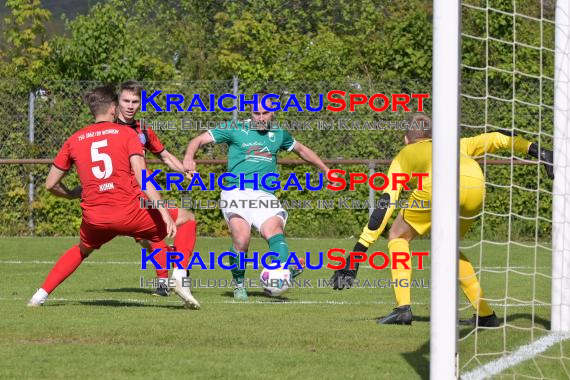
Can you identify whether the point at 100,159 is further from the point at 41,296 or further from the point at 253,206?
the point at 253,206

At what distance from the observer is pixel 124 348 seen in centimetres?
734

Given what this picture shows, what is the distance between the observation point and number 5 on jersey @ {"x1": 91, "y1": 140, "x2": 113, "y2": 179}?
30.8 ft

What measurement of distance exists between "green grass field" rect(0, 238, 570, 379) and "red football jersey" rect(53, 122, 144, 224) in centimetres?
81

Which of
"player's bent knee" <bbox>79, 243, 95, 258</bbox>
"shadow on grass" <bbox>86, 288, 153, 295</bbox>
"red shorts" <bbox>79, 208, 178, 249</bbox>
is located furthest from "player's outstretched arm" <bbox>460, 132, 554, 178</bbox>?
"shadow on grass" <bbox>86, 288, 153, 295</bbox>

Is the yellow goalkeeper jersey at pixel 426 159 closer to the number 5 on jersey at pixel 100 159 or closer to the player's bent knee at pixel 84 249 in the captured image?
the number 5 on jersey at pixel 100 159

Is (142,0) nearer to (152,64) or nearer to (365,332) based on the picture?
(152,64)

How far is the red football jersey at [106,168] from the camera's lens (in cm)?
941

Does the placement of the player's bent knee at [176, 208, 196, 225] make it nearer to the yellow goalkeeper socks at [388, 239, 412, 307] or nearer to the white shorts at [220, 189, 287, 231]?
the white shorts at [220, 189, 287, 231]

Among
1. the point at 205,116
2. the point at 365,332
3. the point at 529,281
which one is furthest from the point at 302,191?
the point at 365,332

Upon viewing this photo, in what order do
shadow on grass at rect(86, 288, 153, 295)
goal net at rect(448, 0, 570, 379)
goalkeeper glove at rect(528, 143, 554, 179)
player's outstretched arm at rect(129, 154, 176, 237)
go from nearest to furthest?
goal net at rect(448, 0, 570, 379) < goalkeeper glove at rect(528, 143, 554, 179) < player's outstretched arm at rect(129, 154, 176, 237) < shadow on grass at rect(86, 288, 153, 295)

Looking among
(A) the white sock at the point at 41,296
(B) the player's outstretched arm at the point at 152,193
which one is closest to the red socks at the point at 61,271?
(A) the white sock at the point at 41,296

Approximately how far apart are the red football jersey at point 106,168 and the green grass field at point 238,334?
2.65 feet

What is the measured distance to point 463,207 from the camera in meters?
8.70

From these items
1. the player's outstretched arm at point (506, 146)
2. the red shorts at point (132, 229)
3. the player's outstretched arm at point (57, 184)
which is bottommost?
the red shorts at point (132, 229)
